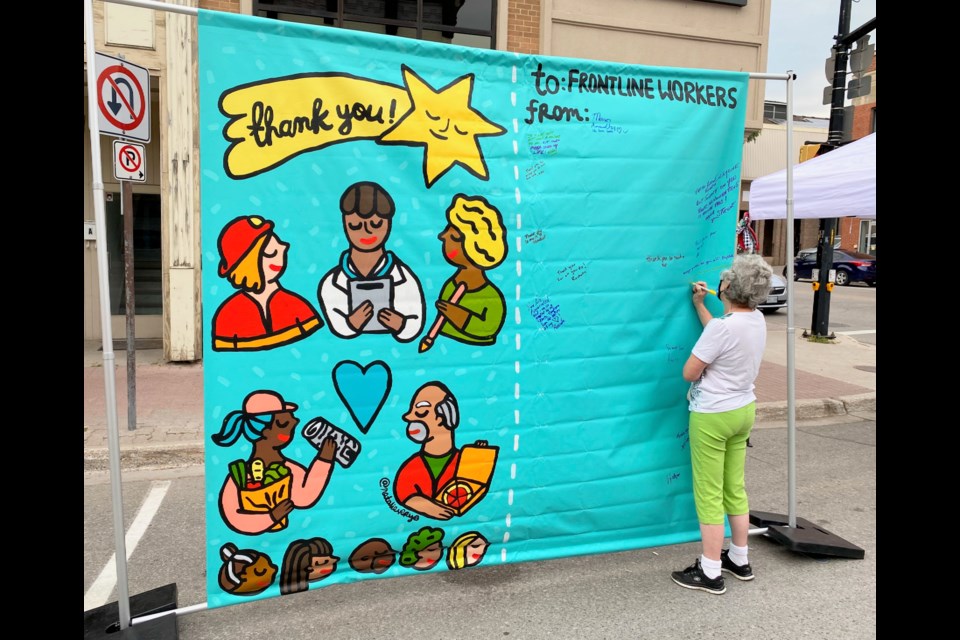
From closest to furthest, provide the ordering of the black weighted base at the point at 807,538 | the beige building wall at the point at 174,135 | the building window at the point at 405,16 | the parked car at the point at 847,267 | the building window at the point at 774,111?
the black weighted base at the point at 807,538 → the beige building wall at the point at 174,135 → the building window at the point at 405,16 → the parked car at the point at 847,267 → the building window at the point at 774,111

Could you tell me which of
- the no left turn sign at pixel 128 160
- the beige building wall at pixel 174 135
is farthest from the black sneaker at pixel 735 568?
the beige building wall at pixel 174 135

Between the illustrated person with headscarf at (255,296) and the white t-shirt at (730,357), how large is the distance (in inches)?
81.7

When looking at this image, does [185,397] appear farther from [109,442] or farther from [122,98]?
[109,442]

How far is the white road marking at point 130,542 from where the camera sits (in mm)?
3470

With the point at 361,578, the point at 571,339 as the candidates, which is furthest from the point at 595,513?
the point at 361,578

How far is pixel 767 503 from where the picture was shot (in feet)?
16.0

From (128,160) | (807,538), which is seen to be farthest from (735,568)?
(128,160)

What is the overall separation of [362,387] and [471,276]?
0.77 meters

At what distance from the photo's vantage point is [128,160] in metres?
5.66
